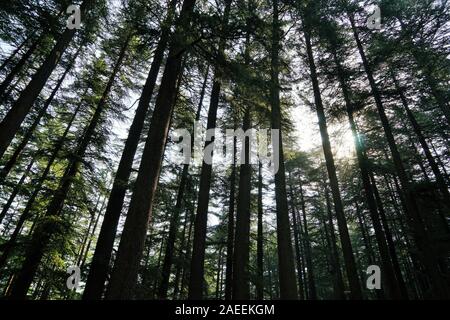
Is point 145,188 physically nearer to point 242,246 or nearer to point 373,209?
point 242,246

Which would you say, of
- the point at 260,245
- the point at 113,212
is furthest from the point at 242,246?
the point at 260,245

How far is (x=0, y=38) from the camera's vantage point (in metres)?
9.73

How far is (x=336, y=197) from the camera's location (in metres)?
9.97

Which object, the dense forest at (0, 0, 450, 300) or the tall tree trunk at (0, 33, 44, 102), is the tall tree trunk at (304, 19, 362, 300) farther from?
the tall tree trunk at (0, 33, 44, 102)

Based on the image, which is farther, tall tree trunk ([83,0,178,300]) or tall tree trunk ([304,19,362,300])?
tall tree trunk ([304,19,362,300])

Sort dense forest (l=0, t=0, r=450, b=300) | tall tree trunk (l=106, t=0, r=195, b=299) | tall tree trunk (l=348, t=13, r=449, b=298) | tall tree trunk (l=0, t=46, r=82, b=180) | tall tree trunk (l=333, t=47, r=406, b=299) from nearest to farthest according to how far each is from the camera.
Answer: tall tree trunk (l=106, t=0, r=195, b=299)
dense forest (l=0, t=0, r=450, b=300)
tall tree trunk (l=348, t=13, r=449, b=298)
tall tree trunk (l=333, t=47, r=406, b=299)
tall tree trunk (l=0, t=46, r=82, b=180)

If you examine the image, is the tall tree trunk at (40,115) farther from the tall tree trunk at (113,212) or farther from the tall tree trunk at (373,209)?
the tall tree trunk at (373,209)

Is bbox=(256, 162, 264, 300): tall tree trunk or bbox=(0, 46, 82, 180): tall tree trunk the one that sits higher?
bbox=(0, 46, 82, 180): tall tree trunk

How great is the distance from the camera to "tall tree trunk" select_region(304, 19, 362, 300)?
346 inches

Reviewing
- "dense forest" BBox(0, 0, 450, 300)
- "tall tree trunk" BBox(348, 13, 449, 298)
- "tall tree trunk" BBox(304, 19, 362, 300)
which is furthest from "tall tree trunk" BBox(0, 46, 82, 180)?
"tall tree trunk" BBox(348, 13, 449, 298)

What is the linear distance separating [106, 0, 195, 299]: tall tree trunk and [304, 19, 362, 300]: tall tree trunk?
745 centimetres

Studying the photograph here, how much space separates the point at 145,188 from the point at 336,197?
7808mm

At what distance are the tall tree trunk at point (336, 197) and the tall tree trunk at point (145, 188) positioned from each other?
7.45m
